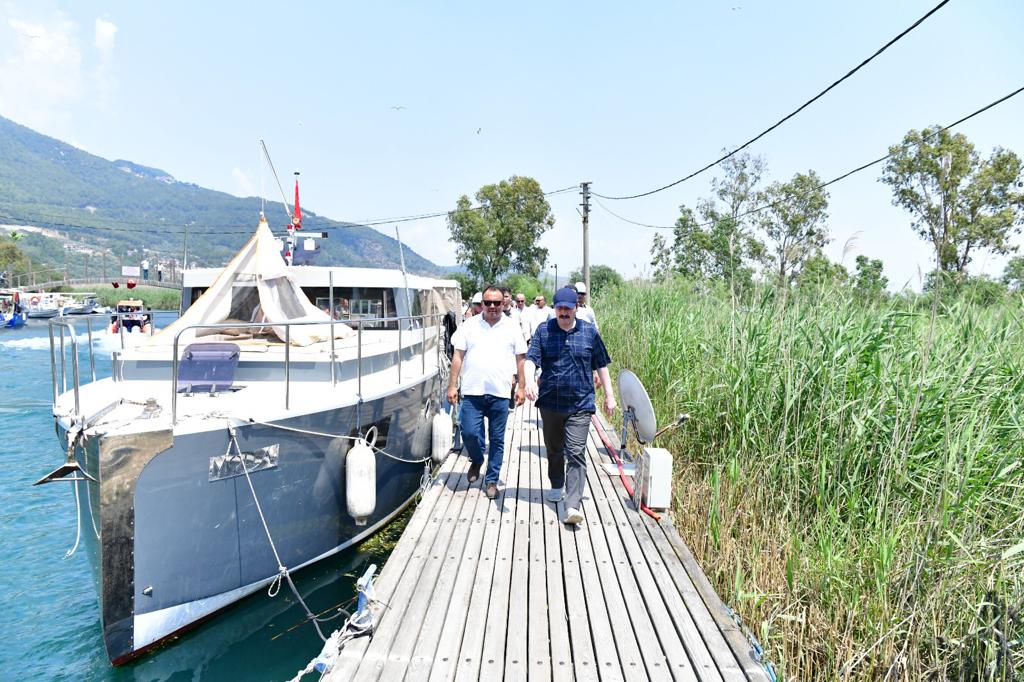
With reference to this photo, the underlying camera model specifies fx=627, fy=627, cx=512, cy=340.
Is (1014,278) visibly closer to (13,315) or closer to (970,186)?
(970,186)

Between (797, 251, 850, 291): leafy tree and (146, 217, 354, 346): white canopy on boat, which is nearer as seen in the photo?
(797, 251, 850, 291): leafy tree

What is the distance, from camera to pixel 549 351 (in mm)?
4434

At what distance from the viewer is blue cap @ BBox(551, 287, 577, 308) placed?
430 centimetres

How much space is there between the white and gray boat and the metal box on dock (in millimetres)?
2371

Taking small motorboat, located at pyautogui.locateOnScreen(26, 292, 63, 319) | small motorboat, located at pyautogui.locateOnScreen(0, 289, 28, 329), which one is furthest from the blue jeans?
small motorboat, located at pyautogui.locateOnScreen(26, 292, 63, 319)

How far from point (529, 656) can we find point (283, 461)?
111 inches

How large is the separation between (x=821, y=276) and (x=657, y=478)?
2.72 metres

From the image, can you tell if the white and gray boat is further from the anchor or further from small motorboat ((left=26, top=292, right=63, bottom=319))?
small motorboat ((left=26, top=292, right=63, bottom=319))

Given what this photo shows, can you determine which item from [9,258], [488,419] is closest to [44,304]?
[9,258]

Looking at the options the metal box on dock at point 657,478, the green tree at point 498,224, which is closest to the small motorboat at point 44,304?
the green tree at point 498,224

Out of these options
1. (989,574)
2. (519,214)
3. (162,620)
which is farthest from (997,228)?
(519,214)

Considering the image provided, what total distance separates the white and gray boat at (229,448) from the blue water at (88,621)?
295 mm

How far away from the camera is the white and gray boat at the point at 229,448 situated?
13.8 feet

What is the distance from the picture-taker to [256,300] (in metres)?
6.88
